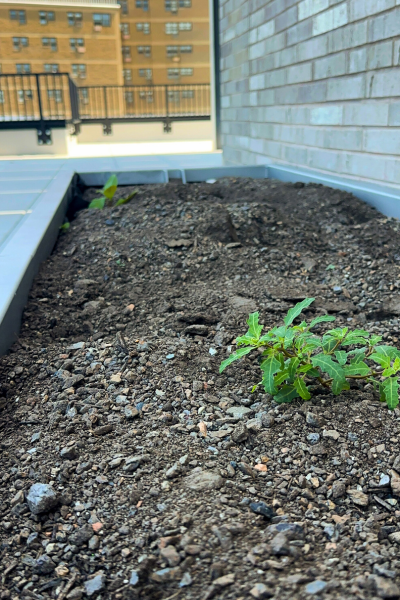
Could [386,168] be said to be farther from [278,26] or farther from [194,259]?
[278,26]

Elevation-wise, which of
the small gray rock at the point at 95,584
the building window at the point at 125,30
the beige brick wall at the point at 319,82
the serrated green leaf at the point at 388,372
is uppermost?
the building window at the point at 125,30

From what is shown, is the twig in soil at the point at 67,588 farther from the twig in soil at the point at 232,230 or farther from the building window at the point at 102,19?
the building window at the point at 102,19

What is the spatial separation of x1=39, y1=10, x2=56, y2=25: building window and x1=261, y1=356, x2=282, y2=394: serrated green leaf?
26.1 m

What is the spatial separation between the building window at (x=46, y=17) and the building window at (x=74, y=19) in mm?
864

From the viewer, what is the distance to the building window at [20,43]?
72.7ft

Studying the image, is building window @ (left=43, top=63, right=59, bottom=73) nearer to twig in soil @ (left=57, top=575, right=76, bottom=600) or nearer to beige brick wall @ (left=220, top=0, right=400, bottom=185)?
beige brick wall @ (left=220, top=0, right=400, bottom=185)

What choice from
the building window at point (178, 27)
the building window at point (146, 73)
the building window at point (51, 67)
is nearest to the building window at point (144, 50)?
the building window at point (146, 73)

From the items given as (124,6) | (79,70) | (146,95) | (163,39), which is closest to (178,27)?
(163,39)

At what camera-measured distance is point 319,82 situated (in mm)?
3965

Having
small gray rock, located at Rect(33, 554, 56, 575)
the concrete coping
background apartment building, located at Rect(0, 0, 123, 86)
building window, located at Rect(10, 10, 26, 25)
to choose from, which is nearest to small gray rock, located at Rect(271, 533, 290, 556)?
small gray rock, located at Rect(33, 554, 56, 575)

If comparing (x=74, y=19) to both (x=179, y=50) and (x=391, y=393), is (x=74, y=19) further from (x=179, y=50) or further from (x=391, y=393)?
(x=391, y=393)

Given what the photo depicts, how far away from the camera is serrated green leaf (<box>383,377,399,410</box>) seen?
50.8 inches

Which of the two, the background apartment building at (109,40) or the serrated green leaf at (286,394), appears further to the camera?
the background apartment building at (109,40)

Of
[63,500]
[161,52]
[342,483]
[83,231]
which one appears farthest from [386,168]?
[161,52]
